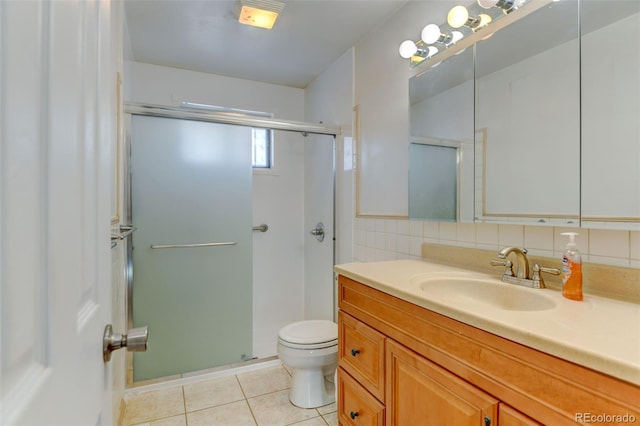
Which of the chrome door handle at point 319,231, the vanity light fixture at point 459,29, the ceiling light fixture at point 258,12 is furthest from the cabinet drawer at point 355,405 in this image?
the ceiling light fixture at point 258,12

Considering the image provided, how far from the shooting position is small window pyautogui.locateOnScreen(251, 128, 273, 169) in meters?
2.95

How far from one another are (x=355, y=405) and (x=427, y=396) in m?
0.51

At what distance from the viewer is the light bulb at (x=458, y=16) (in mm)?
1427

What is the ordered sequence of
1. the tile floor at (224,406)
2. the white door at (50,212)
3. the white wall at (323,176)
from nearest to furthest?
1. the white door at (50,212)
2. the tile floor at (224,406)
3. the white wall at (323,176)

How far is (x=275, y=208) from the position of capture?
2.98m

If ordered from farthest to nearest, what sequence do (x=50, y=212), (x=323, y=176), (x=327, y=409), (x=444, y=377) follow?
(x=323, y=176) < (x=327, y=409) < (x=444, y=377) < (x=50, y=212)

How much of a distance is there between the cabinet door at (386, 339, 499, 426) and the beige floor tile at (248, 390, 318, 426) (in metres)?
0.83

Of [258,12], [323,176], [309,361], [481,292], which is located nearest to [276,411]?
[309,361]

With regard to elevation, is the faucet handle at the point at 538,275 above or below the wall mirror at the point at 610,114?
below

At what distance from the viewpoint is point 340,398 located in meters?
1.53

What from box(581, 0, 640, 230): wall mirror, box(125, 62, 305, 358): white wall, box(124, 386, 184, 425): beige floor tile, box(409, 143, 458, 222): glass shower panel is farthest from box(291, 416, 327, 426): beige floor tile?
box(581, 0, 640, 230): wall mirror

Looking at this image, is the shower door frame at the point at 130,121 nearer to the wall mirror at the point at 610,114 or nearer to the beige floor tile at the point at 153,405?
the beige floor tile at the point at 153,405

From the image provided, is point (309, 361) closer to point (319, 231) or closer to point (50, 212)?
point (319, 231)

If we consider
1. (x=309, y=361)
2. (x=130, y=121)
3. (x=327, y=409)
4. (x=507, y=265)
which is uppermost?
(x=130, y=121)
